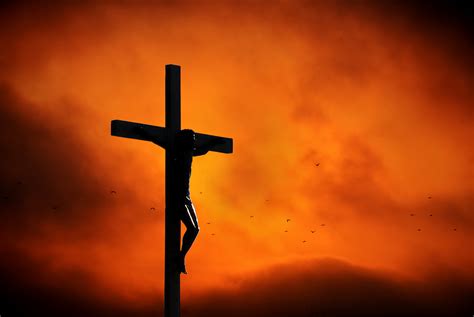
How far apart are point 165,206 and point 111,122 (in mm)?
1523

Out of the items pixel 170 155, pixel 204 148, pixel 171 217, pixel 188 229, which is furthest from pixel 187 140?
pixel 188 229

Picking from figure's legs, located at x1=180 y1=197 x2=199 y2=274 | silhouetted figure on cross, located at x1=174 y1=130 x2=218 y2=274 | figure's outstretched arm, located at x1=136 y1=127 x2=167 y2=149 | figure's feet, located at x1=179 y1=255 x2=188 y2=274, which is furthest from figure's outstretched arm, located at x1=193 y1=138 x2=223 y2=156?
figure's feet, located at x1=179 y1=255 x2=188 y2=274

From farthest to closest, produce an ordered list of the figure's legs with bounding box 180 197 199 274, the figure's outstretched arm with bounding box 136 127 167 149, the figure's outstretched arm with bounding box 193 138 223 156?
the figure's outstretched arm with bounding box 193 138 223 156 < the figure's outstretched arm with bounding box 136 127 167 149 < the figure's legs with bounding box 180 197 199 274

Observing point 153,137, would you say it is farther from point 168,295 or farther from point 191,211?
point 168,295

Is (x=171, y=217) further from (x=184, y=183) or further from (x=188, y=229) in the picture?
(x=184, y=183)

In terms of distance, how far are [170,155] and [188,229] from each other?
120 centimetres

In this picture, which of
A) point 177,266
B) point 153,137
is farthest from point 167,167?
point 177,266

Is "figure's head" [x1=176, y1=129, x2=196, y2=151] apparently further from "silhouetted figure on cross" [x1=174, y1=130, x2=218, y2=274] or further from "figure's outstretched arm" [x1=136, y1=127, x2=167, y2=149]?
"figure's outstretched arm" [x1=136, y1=127, x2=167, y2=149]

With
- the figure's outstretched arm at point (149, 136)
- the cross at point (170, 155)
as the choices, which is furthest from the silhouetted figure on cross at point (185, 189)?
the figure's outstretched arm at point (149, 136)

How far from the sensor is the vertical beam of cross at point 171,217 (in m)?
12.7

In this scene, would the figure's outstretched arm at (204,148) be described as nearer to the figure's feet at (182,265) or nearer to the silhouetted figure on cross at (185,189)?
the silhouetted figure on cross at (185,189)

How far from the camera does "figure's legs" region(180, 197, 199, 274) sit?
12.6m

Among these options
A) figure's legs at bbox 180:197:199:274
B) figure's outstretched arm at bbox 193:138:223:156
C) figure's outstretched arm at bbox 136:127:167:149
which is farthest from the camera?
figure's outstretched arm at bbox 193:138:223:156

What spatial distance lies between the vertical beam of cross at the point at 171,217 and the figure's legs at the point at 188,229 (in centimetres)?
14
